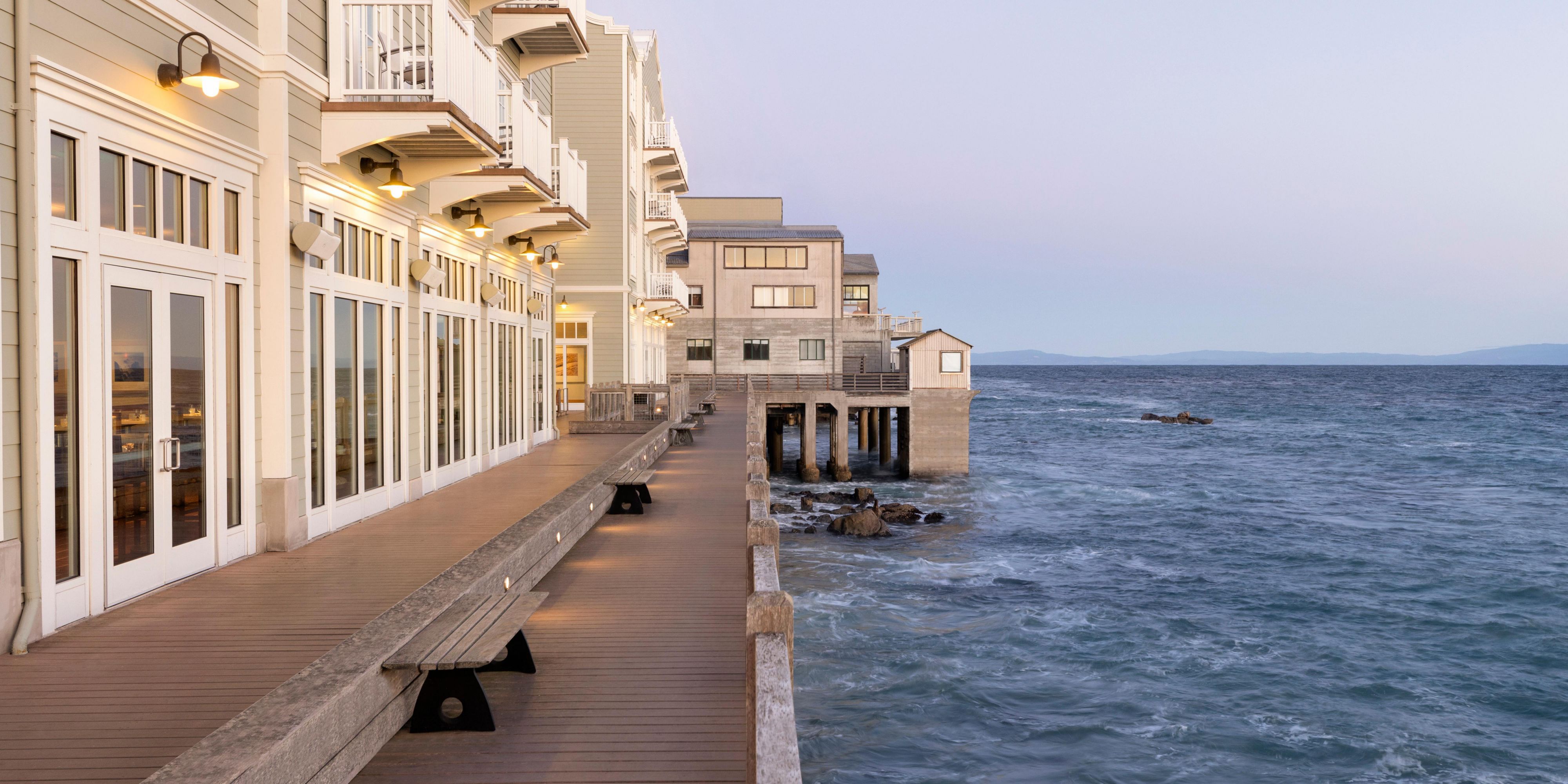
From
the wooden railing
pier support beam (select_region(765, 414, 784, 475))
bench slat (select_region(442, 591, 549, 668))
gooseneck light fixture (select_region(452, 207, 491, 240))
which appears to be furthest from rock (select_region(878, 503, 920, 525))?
bench slat (select_region(442, 591, 549, 668))

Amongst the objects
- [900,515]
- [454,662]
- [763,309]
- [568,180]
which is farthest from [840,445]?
[454,662]

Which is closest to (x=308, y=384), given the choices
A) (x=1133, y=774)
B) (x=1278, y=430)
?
(x=1133, y=774)

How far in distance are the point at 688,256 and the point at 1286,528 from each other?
106ft

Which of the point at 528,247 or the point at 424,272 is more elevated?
the point at 528,247

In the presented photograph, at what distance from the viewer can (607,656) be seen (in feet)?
21.8

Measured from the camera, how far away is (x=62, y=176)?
6.12 metres

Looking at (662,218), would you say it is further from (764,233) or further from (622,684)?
(622,684)

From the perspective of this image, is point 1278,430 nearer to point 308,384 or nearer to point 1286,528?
point 1286,528

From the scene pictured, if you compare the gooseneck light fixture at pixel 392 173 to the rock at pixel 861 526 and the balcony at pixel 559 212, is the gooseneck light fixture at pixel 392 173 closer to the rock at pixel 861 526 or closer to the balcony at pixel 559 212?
the balcony at pixel 559 212

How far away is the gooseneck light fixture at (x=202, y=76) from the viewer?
262 inches

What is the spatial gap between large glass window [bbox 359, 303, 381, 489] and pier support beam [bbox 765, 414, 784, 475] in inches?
1163

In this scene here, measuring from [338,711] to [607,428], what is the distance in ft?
58.5

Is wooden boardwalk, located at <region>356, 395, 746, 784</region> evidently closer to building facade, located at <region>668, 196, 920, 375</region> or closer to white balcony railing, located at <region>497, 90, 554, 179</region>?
white balcony railing, located at <region>497, 90, 554, 179</region>

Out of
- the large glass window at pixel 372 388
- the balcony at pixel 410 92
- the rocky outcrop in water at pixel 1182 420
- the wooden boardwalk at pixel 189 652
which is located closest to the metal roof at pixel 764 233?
the rocky outcrop in water at pixel 1182 420
